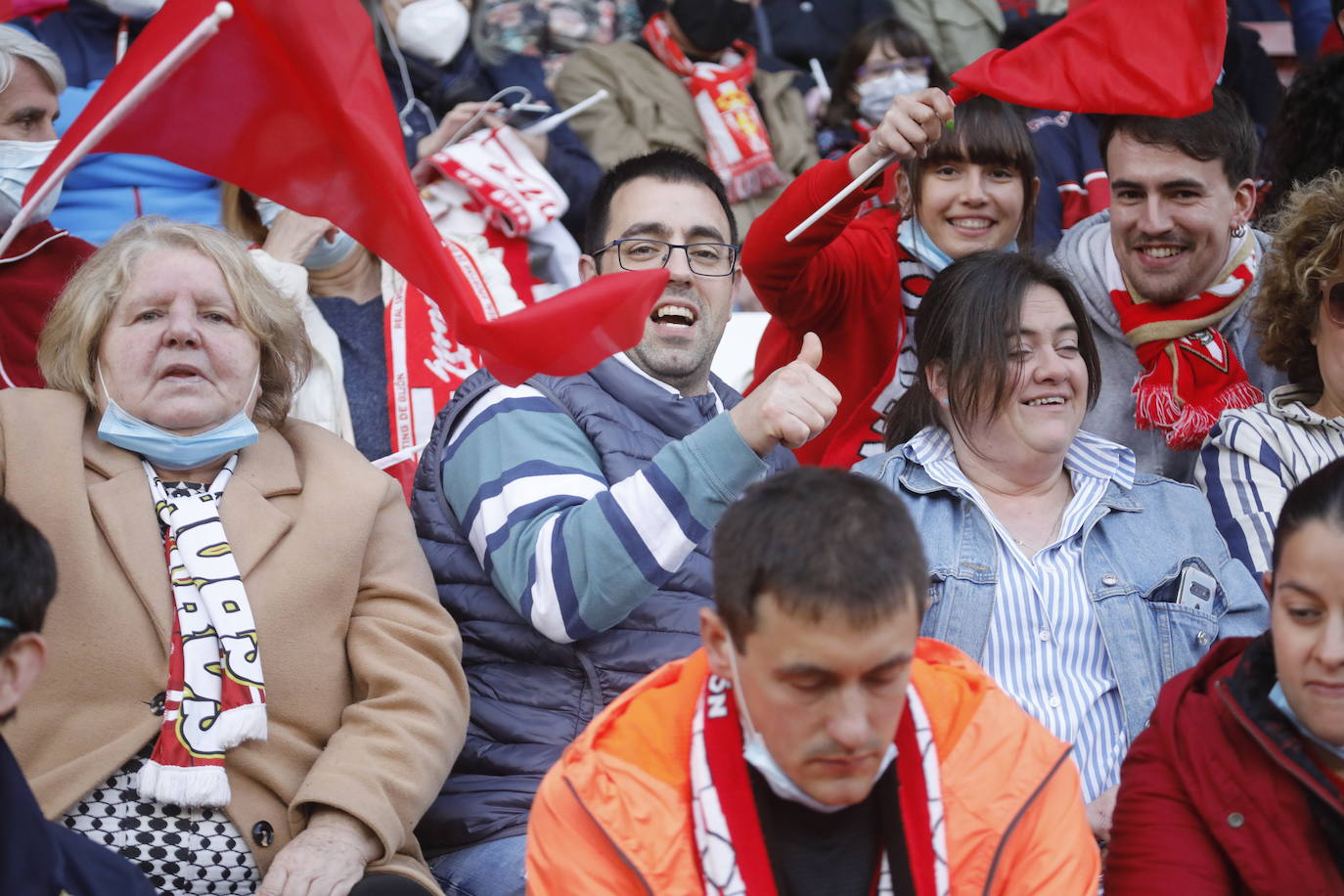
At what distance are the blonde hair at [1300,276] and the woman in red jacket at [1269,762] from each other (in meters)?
1.23

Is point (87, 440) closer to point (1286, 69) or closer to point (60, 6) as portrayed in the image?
point (60, 6)

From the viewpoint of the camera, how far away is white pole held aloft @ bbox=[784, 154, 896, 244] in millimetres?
3375

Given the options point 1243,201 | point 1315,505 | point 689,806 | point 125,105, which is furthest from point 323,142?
point 1243,201

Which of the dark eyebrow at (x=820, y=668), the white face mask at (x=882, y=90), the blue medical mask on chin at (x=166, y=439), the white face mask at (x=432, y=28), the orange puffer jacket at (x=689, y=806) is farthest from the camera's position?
the white face mask at (x=882, y=90)

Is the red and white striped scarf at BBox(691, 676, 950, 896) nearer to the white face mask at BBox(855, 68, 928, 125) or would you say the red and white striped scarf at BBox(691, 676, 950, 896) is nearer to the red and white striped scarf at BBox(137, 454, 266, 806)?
the red and white striped scarf at BBox(137, 454, 266, 806)

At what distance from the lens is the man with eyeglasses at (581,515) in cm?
273

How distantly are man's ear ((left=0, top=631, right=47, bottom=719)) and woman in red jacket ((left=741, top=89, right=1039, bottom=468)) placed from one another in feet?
6.69

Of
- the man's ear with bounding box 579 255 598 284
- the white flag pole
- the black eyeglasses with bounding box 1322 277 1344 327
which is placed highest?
the white flag pole

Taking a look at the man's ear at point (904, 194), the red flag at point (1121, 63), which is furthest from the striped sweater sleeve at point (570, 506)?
the man's ear at point (904, 194)

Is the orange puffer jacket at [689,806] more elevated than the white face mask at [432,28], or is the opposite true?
the white face mask at [432,28]

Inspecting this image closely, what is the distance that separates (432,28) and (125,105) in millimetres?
2689

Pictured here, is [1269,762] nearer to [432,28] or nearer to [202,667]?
[202,667]

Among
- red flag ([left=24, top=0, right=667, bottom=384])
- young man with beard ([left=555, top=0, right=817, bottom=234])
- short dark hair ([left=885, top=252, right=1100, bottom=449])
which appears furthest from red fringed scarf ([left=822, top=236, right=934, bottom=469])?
young man with beard ([left=555, top=0, right=817, bottom=234])

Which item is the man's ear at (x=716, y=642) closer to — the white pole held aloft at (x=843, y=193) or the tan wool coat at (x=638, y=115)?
the white pole held aloft at (x=843, y=193)
